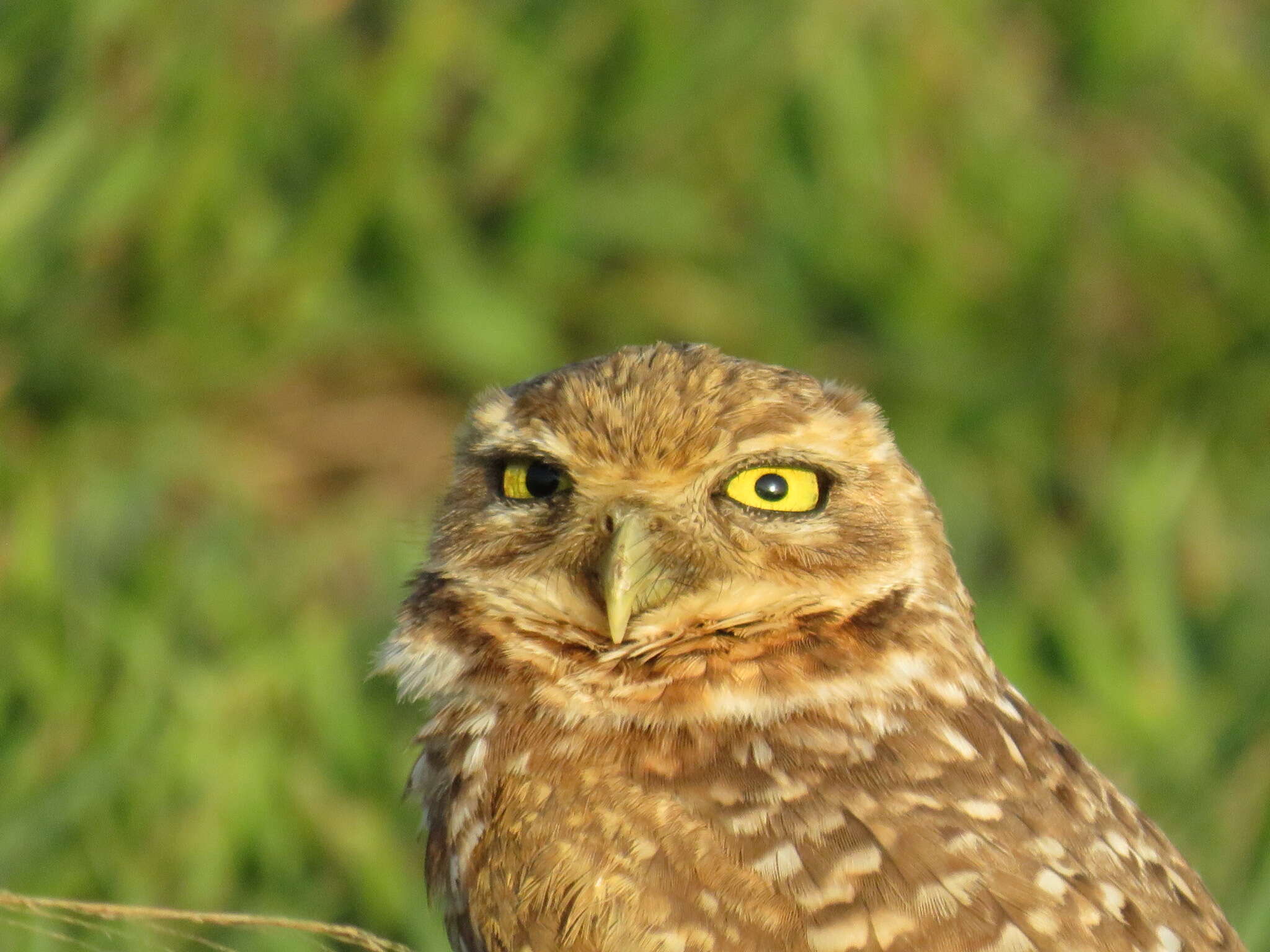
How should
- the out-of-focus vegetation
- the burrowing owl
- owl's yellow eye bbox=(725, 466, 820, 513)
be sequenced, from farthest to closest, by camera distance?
the out-of-focus vegetation, owl's yellow eye bbox=(725, 466, 820, 513), the burrowing owl

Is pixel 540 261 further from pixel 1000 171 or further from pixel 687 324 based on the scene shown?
pixel 1000 171

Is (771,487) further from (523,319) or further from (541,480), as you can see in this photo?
(523,319)

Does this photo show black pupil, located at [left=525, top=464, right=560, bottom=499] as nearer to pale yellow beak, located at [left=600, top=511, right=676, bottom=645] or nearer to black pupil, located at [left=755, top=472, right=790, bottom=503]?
pale yellow beak, located at [left=600, top=511, right=676, bottom=645]

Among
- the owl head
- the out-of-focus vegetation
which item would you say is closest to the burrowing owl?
the owl head

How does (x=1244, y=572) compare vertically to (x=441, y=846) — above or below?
above

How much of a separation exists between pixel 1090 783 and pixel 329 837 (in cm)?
209

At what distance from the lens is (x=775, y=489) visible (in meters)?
2.51

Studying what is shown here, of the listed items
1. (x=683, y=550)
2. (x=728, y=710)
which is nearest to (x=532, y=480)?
(x=683, y=550)

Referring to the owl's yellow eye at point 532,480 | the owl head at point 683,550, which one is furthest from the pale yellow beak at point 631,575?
the owl's yellow eye at point 532,480

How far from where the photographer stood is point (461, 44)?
5863 mm

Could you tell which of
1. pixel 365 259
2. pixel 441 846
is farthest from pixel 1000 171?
pixel 441 846

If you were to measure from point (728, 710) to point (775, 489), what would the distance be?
302 mm

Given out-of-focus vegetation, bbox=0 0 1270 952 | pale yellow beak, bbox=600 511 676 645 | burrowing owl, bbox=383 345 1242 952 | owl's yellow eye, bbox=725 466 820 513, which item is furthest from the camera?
out-of-focus vegetation, bbox=0 0 1270 952

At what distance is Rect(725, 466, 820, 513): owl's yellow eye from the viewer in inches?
98.7
